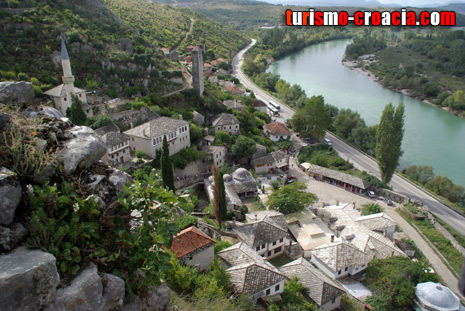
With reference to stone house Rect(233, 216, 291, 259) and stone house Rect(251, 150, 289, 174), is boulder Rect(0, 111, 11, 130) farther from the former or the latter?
stone house Rect(251, 150, 289, 174)

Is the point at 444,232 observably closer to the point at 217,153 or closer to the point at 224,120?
the point at 217,153

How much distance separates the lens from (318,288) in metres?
15.9

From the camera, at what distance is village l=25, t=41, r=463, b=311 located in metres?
15.6

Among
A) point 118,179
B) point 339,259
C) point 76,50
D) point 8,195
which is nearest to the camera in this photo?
point 8,195

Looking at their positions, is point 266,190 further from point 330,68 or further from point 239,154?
point 330,68

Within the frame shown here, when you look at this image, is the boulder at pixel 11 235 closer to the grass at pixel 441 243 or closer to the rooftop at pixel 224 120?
the grass at pixel 441 243

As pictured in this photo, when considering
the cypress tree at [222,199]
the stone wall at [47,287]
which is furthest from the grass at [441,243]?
the stone wall at [47,287]

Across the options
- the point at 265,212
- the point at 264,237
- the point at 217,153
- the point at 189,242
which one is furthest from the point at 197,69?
the point at 189,242

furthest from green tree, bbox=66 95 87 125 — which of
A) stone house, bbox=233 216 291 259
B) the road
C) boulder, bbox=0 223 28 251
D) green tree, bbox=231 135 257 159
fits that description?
the road

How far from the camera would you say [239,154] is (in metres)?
32.0

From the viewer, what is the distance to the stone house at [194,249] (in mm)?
13984

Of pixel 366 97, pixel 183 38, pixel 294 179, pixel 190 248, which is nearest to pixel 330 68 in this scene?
pixel 366 97

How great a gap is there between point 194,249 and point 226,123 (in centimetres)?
2131

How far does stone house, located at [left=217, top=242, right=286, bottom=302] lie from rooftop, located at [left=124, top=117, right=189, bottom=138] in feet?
42.1
